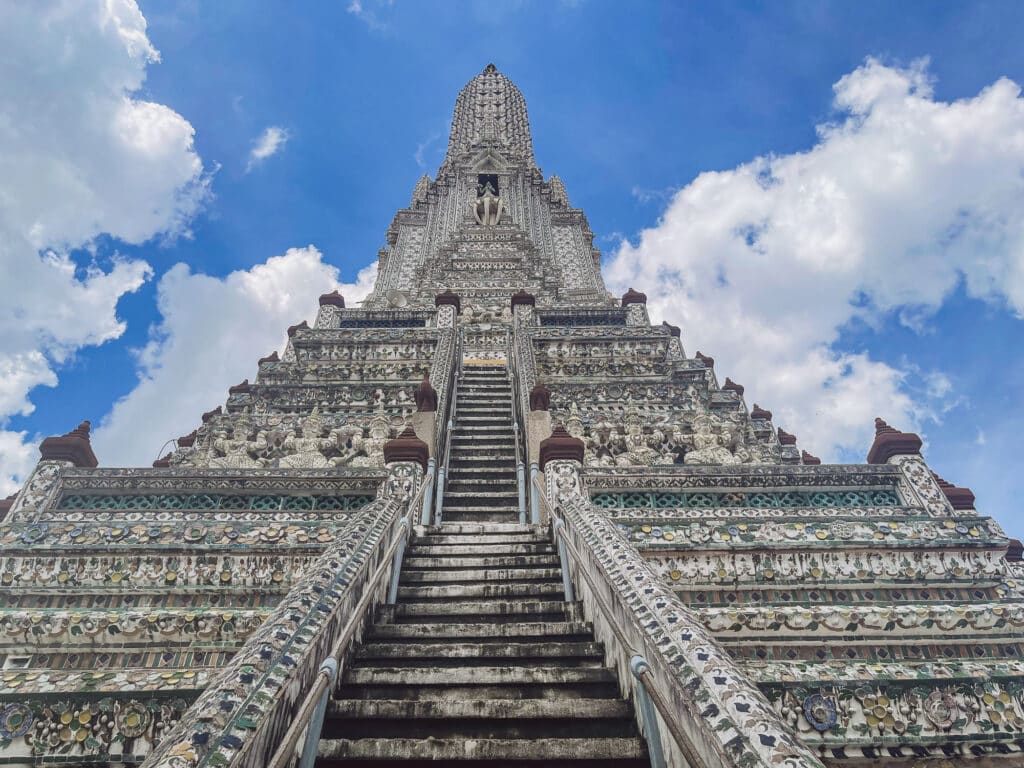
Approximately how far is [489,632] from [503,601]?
20.1 inches

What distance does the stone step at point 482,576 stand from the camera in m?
5.33

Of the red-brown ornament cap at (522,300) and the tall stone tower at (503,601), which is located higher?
the red-brown ornament cap at (522,300)

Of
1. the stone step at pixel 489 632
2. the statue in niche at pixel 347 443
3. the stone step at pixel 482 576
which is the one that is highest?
the statue in niche at pixel 347 443

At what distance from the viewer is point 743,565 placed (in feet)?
18.6

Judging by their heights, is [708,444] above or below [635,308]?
below

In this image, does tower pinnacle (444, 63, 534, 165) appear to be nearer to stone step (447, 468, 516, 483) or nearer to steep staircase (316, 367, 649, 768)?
stone step (447, 468, 516, 483)

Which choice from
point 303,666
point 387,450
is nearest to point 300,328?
point 387,450

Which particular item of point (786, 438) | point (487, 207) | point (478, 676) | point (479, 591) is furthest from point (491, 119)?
point (478, 676)

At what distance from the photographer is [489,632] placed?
4.44 m

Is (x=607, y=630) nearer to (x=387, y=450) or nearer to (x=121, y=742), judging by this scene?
(x=121, y=742)

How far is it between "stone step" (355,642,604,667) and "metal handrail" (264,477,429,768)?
32cm

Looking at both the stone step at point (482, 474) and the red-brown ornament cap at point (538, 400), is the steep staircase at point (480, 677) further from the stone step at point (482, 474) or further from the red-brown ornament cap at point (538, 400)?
the red-brown ornament cap at point (538, 400)

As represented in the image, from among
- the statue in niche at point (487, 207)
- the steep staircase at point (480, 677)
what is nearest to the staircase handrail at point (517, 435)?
the steep staircase at point (480, 677)

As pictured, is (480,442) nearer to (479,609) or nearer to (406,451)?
(406,451)
